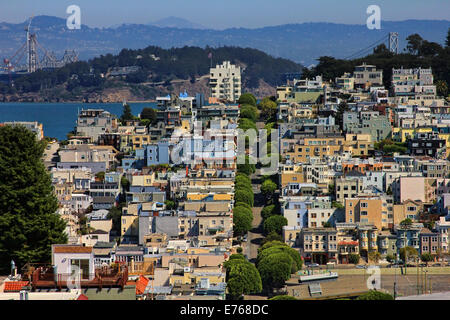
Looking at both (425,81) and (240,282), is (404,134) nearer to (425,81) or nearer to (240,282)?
(425,81)

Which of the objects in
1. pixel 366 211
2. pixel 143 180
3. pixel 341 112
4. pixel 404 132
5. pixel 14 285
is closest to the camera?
pixel 14 285

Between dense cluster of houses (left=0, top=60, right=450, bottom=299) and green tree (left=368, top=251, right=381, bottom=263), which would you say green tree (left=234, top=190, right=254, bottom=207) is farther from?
green tree (left=368, top=251, right=381, bottom=263)

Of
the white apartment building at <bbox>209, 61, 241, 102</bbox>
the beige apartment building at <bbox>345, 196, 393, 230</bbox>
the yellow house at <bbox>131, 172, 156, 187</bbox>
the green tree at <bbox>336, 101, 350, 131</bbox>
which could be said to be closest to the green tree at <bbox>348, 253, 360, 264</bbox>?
the beige apartment building at <bbox>345, 196, 393, 230</bbox>

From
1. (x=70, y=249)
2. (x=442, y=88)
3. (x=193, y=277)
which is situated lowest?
(x=193, y=277)

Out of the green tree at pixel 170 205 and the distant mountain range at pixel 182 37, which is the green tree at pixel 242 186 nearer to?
the green tree at pixel 170 205

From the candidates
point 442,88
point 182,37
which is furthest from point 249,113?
point 182,37

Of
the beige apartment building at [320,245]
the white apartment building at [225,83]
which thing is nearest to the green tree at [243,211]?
the beige apartment building at [320,245]

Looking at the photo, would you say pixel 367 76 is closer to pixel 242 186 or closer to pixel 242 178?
pixel 242 178
